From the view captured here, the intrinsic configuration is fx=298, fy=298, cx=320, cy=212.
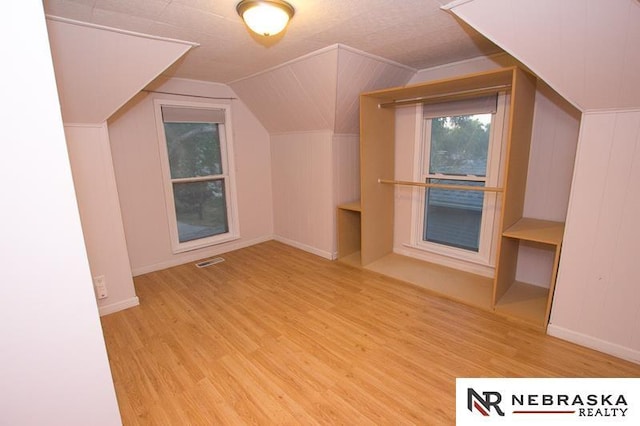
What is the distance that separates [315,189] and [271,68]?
1.50m

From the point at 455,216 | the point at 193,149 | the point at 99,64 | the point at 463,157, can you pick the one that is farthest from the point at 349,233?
the point at 455,216

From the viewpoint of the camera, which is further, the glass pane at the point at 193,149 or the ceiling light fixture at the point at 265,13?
the glass pane at the point at 193,149

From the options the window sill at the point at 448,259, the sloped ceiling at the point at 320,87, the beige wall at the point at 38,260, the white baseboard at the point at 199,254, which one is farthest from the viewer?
the white baseboard at the point at 199,254

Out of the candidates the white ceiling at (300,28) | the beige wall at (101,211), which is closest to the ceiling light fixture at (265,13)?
the white ceiling at (300,28)

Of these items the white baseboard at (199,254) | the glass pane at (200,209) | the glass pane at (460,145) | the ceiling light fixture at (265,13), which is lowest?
the white baseboard at (199,254)

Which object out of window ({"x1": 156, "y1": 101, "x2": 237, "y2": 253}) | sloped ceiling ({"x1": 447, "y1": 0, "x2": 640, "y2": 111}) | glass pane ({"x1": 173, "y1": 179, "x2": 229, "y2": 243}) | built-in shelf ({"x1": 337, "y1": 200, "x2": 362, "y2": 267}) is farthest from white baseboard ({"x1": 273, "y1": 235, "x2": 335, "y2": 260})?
sloped ceiling ({"x1": 447, "y1": 0, "x2": 640, "y2": 111})

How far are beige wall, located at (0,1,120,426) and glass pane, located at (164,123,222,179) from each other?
9.37 ft

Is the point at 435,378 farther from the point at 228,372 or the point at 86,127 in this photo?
the point at 86,127

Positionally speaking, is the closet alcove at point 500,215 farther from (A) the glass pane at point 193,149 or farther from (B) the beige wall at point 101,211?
(B) the beige wall at point 101,211

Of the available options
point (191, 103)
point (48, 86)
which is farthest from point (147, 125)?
point (48, 86)

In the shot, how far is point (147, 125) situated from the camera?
3.31 meters

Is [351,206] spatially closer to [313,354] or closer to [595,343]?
[313,354]

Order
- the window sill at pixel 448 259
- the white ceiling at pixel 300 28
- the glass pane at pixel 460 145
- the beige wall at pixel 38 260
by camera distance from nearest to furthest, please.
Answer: the beige wall at pixel 38 260
the white ceiling at pixel 300 28
the glass pane at pixel 460 145
the window sill at pixel 448 259

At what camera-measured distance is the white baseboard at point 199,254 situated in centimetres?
351
